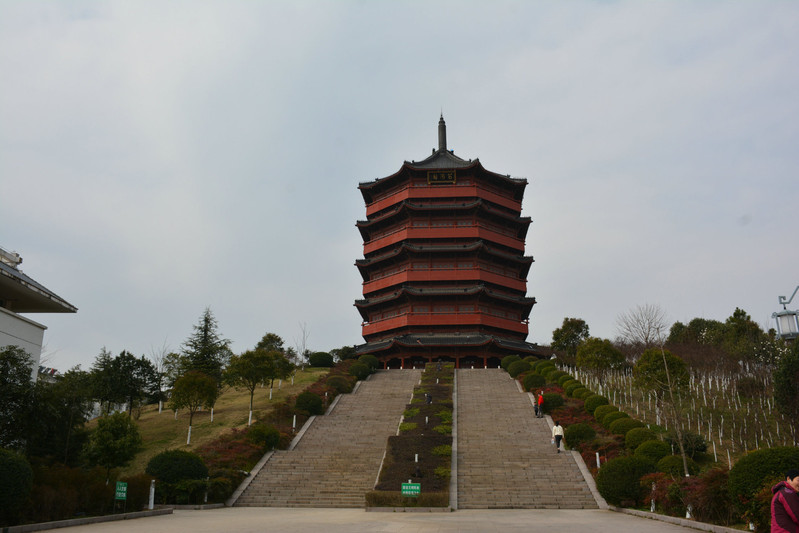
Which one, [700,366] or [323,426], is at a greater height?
[700,366]

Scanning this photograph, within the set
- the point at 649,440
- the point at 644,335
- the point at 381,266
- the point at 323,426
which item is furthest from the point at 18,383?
the point at 381,266

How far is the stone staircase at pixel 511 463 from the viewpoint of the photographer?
2012cm

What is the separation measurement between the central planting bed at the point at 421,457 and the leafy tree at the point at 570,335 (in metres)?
27.4

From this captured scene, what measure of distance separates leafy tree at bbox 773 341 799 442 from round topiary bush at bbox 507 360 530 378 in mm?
15878

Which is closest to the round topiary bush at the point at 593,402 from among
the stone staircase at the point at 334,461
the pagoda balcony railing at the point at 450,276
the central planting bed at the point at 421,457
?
the central planting bed at the point at 421,457

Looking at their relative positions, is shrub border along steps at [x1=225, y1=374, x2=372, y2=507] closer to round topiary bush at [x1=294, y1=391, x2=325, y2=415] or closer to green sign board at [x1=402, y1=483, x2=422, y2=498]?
round topiary bush at [x1=294, y1=391, x2=325, y2=415]

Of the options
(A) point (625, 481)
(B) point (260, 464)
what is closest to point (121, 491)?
(B) point (260, 464)

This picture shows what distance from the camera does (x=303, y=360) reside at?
66.4 metres

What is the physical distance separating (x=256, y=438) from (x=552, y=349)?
3992cm

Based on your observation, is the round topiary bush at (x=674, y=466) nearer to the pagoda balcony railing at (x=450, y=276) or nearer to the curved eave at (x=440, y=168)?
the pagoda balcony railing at (x=450, y=276)

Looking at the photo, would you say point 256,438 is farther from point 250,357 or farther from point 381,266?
point 381,266

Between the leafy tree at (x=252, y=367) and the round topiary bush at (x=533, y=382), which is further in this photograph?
the round topiary bush at (x=533, y=382)

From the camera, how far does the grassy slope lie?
28.9 m

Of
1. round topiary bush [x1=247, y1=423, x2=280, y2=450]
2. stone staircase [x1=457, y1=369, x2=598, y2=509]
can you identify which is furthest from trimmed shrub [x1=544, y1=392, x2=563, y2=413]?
round topiary bush [x1=247, y1=423, x2=280, y2=450]
